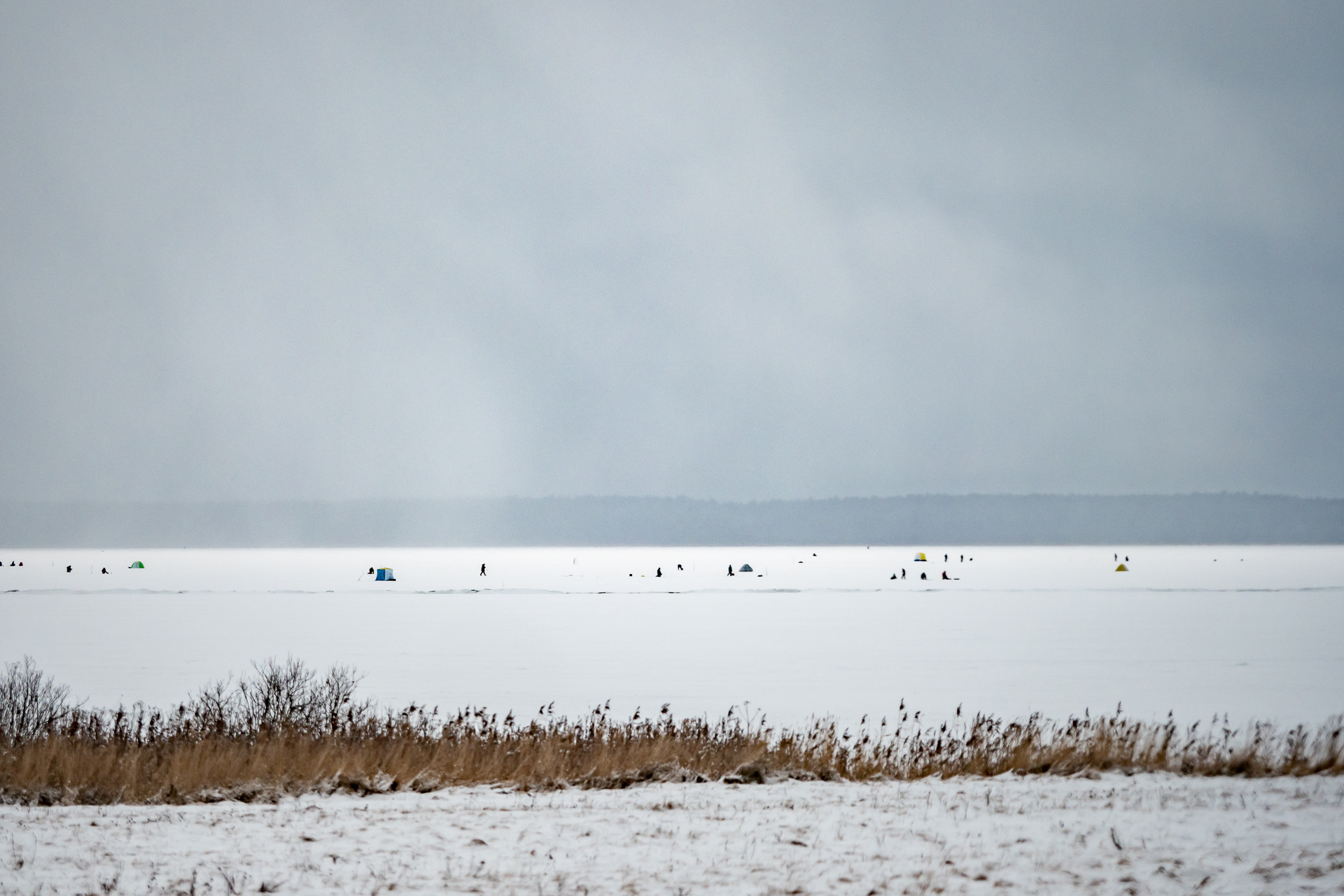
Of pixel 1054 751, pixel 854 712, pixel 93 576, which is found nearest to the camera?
pixel 1054 751

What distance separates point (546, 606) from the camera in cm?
6091

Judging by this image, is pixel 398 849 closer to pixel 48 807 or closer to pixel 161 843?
pixel 161 843

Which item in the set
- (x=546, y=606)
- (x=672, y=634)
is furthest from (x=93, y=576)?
(x=672, y=634)

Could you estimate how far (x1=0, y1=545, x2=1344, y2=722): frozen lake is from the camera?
2383 cm

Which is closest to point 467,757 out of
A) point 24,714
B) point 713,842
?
point 713,842

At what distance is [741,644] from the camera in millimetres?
37500

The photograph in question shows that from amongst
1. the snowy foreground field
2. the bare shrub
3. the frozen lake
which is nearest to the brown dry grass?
the bare shrub

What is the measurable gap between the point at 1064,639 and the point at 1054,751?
91.0 ft

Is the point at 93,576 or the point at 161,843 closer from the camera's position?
the point at 161,843

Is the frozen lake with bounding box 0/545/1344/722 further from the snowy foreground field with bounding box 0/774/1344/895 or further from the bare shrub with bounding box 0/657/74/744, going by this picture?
the snowy foreground field with bounding box 0/774/1344/895

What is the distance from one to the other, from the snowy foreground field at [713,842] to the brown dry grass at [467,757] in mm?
770

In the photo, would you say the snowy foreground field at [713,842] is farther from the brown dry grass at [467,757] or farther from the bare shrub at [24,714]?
the bare shrub at [24,714]

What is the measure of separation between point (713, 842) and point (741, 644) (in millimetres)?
28641

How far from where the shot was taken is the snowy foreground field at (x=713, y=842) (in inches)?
313
